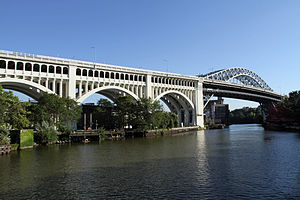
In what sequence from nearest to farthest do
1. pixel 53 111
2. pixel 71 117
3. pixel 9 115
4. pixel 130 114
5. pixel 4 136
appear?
pixel 4 136 < pixel 9 115 < pixel 53 111 < pixel 71 117 < pixel 130 114

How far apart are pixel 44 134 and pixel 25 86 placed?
16.4 meters

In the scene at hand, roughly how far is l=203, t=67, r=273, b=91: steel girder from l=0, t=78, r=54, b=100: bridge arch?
78445 mm

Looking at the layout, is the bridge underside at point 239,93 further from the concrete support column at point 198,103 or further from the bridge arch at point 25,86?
the bridge arch at point 25,86

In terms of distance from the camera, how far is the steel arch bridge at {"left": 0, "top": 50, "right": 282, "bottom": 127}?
54.8 m

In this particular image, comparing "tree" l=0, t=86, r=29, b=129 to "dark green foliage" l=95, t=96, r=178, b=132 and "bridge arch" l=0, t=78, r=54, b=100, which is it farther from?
"dark green foliage" l=95, t=96, r=178, b=132

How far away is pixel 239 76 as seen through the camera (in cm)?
14438

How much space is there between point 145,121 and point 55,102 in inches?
965

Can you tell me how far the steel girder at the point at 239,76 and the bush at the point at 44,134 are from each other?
84288 millimetres

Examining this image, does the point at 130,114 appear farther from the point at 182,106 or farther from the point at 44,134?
the point at 182,106

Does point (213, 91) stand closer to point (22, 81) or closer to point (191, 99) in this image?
point (191, 99)

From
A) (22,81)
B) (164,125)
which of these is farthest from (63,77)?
(164,125)

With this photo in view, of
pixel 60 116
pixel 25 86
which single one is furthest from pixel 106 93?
pixel 60 116

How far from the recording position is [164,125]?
7500cm

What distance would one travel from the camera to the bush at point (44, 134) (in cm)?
4603
